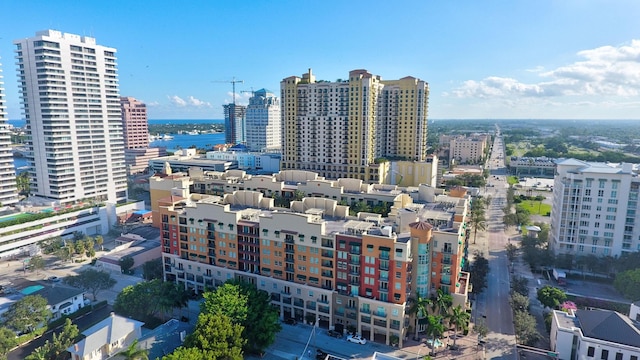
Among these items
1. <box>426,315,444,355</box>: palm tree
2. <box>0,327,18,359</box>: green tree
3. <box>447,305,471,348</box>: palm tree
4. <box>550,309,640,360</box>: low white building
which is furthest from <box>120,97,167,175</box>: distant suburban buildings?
<box>550,309,640,360</box>: low white building

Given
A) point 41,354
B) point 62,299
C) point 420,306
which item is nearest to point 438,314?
point 420,306

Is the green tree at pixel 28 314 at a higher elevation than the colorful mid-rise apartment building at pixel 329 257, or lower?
lower

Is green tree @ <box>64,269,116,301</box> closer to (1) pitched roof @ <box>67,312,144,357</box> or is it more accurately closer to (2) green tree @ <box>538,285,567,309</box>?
(1) pitched roof @ <box>67,312,144,357</box>

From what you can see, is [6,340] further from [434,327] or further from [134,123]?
[134,123]

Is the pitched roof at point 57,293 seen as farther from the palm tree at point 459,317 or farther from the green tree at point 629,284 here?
the green tree at point 629,284

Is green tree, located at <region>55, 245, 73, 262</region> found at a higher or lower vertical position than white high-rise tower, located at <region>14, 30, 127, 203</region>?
lower

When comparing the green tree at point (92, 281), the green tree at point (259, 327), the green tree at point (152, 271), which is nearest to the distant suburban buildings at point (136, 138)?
the green tree at point (152, 271)
